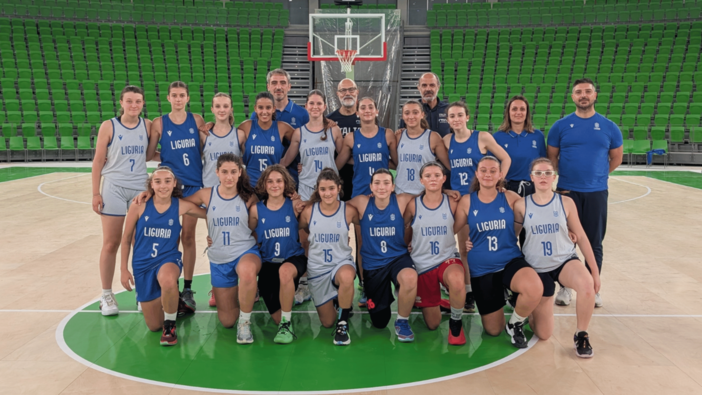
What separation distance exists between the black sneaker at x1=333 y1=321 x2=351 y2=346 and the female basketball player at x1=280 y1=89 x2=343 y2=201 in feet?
4.33

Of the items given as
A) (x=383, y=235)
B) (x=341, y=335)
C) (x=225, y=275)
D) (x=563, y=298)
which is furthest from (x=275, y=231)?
(x=563, y=298)

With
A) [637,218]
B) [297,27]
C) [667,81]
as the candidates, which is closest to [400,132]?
[637,218]

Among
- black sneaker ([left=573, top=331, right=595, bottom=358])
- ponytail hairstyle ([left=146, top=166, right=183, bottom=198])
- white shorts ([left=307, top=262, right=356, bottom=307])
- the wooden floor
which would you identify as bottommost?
the wooden floor

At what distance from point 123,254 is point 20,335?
85 cm

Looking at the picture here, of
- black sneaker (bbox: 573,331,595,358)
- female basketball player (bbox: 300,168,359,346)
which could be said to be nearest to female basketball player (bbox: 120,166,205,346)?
female basketball player (bbox: 300,168,359,346)

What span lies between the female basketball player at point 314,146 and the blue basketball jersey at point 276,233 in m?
0.67

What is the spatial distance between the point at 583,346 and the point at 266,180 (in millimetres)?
2327

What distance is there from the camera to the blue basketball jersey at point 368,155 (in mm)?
4367

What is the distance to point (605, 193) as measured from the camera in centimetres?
420

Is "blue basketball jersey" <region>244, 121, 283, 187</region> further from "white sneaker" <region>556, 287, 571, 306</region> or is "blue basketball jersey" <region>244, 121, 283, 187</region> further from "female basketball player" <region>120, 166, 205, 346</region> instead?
"white sneaker" <region>556, 287, 571, 306</region>

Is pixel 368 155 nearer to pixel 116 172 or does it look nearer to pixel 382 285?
pixel 382 285

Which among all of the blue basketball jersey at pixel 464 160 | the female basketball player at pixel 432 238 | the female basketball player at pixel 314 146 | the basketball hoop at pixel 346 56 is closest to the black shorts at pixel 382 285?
the female basketball player at pixel 432 238

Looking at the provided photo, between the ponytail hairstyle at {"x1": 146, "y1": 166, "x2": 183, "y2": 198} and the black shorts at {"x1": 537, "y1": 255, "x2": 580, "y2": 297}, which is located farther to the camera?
the ponytail hairstyle at {"x1": 146, "y1": 166, "x2": 183, "y2": 198}

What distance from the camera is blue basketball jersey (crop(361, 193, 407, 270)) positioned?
12.5 feet
